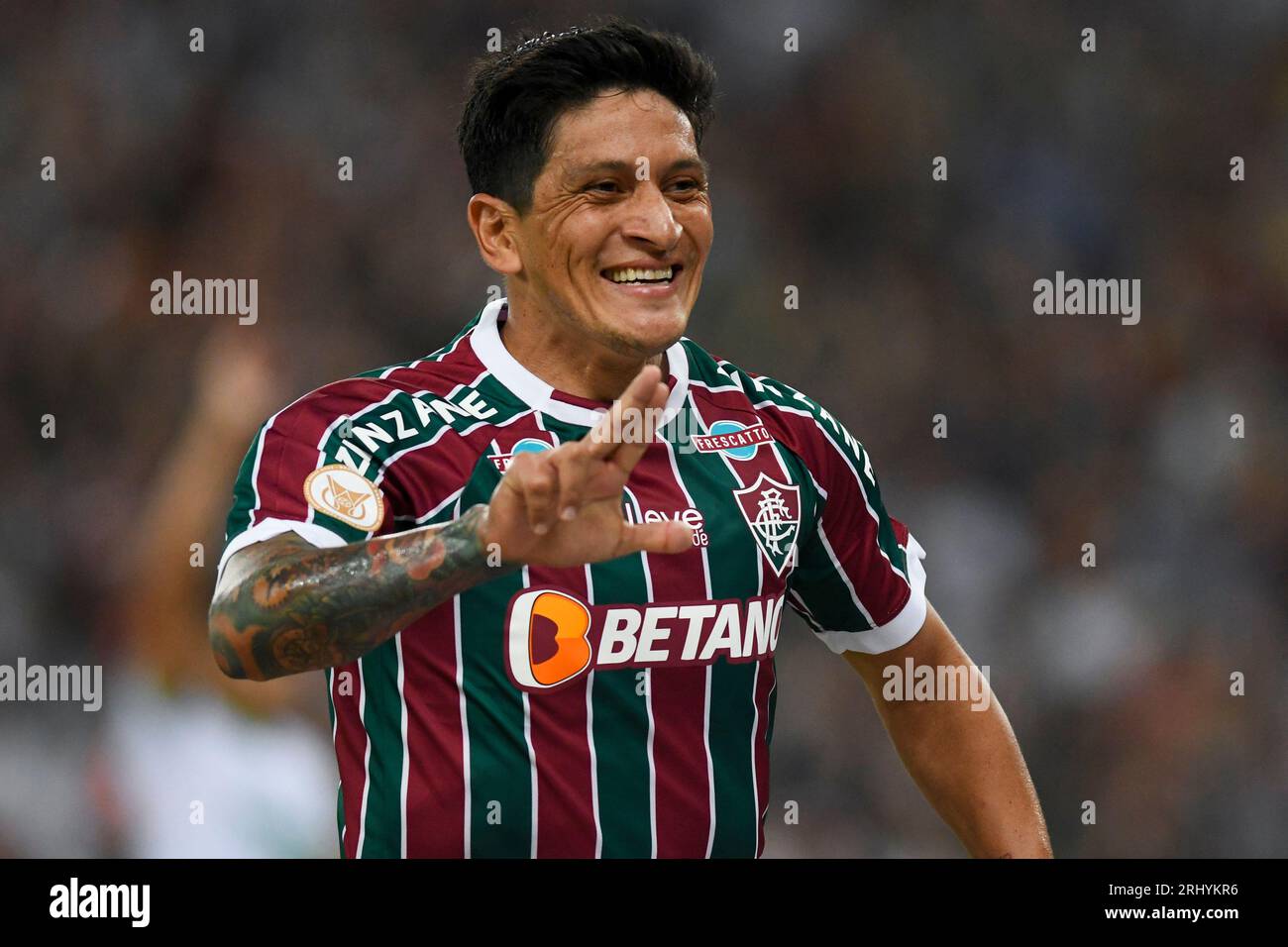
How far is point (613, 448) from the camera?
2.07 meters

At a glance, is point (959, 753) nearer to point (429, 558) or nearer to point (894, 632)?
point (894, 632)

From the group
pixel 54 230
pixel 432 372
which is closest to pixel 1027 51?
pixel 54 230

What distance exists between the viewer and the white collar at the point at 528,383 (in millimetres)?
2725

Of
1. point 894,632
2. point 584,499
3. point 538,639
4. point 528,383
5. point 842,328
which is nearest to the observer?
point 584,499

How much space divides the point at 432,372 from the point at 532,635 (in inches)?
21.9

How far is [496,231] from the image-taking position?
2.88 metres

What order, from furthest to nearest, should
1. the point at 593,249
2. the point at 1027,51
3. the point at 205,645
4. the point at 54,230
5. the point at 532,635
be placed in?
the point at 1027,51, the point at 54,230, the point at 205,645, the point at 593,249, the point at 532,635

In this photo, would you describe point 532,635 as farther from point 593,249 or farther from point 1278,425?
point 1278,425

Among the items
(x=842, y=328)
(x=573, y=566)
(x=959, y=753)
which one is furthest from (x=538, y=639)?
(x=842, y=328)

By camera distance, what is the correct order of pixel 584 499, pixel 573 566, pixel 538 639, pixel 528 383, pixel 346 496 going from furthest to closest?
1. pixel 528 383
2. pixel 538 639
3. pixel 346 496
4. pixel 573 566
5. pixel 584 499

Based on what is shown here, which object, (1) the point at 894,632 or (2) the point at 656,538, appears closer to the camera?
(2) the point at 656,538

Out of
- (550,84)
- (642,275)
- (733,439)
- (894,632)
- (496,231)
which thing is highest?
(550,84)

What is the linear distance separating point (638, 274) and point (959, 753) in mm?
1172

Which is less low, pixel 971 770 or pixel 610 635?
pixel 610 635
